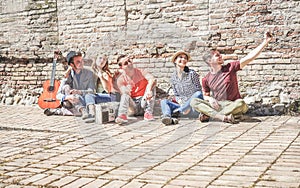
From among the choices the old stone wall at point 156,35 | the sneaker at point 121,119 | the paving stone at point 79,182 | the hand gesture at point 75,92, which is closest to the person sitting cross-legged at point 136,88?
the sneaker at point 121,119

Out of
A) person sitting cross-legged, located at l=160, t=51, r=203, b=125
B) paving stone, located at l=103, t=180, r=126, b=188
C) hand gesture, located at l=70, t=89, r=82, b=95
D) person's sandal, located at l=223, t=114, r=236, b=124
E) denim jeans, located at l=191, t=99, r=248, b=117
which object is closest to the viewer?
paving stone, located at l=103, t=180, r=126, b=188

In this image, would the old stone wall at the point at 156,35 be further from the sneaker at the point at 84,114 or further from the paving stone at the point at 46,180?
the paving stone at the point at 46,180

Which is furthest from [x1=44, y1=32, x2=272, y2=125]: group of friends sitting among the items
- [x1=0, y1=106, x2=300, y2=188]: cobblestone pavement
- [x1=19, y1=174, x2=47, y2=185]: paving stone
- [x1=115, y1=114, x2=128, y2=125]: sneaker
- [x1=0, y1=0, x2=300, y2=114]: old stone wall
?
[x1=19, y1=174, x2=47, y2=185]: paving stone

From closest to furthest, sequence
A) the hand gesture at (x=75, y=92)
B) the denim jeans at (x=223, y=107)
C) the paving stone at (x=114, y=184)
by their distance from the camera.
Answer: the paving stone at (x=114, y=184) → the denim jeans at (x=223, y=107) → the hand gesture at (x=75, y=92)

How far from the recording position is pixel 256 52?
6293mm

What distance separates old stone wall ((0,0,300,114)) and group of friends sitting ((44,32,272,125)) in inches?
14.6

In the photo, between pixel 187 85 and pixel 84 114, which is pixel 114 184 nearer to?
pixel 187 85

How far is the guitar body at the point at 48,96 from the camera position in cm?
798

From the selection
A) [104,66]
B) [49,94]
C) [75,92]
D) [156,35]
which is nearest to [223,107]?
[156,35]

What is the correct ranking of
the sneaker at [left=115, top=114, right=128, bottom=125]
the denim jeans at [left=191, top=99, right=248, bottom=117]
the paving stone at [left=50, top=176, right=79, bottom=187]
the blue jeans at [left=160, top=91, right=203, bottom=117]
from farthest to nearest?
the blue jeans at [left=160, top=91, right=203, bottom=117] < the sneaker at [left=115, top=114, right=128, bottom=125] < the denim jeans at [left=191, top=99, right=248, bottom=117] < the paving stone at [left=50, top=176, right=79, bottom=187]

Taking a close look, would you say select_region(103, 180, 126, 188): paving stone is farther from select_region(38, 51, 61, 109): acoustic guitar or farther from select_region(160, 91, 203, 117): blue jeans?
select_region(38, 51, 61, 109): acoustic guitar

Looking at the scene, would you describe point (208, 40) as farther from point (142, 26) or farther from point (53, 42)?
point (53, 42)

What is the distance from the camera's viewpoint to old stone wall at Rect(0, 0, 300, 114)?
6641 millimetres

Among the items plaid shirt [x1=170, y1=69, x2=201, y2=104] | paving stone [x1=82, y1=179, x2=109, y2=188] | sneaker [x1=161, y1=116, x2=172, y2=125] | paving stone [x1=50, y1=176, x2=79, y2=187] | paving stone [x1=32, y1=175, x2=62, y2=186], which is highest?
plaid shirt [x1=170, y1=69, x2=201, y2=104]
